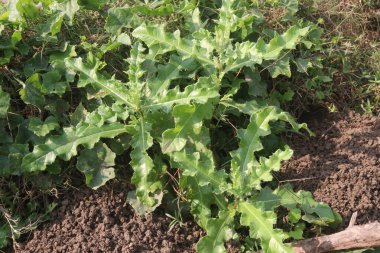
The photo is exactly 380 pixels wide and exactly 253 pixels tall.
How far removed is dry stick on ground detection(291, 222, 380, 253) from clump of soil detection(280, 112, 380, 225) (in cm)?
17

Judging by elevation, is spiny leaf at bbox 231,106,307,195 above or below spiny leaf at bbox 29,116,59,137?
above

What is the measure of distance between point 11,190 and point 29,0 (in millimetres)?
1275

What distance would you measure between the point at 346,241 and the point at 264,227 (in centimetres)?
48

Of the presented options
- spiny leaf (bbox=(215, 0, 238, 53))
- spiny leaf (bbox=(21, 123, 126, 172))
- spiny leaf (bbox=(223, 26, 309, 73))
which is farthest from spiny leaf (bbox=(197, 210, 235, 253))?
spiny leaf (bbox=(215, 0, 238, 53))

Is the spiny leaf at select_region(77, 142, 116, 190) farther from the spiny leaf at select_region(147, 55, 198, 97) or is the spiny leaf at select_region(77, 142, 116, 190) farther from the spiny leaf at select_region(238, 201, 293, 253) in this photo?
the spiny leaf at select_region(238, 201, 293, 253)

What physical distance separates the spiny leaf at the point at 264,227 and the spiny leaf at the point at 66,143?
87cm

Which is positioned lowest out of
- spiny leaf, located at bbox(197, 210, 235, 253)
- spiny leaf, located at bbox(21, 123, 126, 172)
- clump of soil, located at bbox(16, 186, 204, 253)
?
clump of soil, located at bbox(16, 186, 204, 253)

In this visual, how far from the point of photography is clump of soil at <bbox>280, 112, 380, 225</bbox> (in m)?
2.96

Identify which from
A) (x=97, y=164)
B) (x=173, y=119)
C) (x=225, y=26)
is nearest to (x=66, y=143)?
(x=97, y=164)

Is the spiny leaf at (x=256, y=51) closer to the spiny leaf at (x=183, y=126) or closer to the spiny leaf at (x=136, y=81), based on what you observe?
the spiny leaf at (x=183, y=126)

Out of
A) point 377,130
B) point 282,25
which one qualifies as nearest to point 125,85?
point 282,25

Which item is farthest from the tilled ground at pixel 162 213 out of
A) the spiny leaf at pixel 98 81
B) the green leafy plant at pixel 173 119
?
the spiny leaf at pixel 98 81

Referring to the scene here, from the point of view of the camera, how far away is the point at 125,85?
3158 mm

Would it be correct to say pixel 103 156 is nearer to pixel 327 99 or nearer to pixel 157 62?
pixel 157 62
